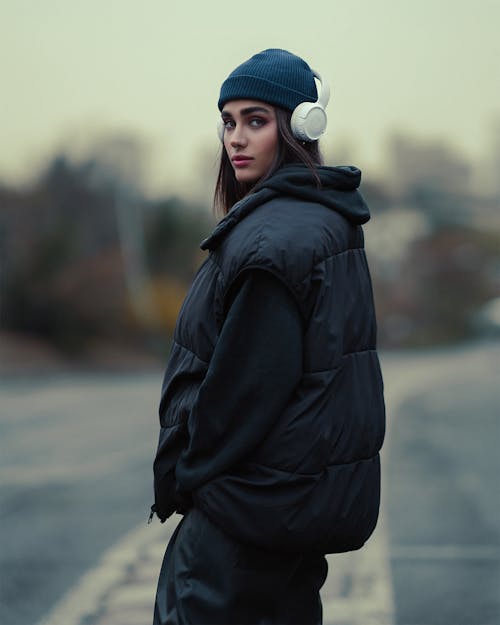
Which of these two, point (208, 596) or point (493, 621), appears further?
point (493, 621)

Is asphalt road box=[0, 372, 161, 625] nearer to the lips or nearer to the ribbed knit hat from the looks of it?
the lips

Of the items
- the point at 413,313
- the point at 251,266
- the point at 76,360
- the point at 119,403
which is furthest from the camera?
the point at 413,313

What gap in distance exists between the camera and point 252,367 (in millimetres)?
2377

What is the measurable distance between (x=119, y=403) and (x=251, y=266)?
14625 millimetres

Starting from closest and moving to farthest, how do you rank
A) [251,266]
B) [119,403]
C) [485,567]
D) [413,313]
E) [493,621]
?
1. [251,266]
2. [493,621]
3. [485,567]
4. [119,403]
5. [413,313]

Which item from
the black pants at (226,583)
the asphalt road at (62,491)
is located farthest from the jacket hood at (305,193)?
the asphalt road at (62,491)

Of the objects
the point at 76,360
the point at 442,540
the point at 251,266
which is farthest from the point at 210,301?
the point at 76,360

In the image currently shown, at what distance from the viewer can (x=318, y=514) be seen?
2424 millimetres

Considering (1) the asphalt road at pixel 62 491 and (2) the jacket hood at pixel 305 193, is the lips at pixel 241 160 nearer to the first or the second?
(2) the jacket hood at pixel 305 193

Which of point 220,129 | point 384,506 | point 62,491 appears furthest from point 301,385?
point 62,491

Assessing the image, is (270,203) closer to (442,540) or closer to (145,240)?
(442,540)

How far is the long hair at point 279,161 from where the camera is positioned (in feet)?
8.74

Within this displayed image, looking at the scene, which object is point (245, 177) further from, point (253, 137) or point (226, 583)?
point (226, 583)

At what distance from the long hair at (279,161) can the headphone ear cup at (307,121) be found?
0.02m
